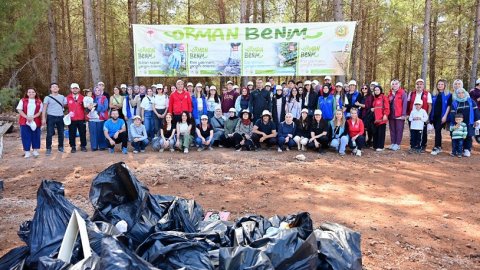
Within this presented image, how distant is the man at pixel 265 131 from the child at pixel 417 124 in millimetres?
3197

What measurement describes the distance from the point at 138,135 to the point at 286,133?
353 centimetres

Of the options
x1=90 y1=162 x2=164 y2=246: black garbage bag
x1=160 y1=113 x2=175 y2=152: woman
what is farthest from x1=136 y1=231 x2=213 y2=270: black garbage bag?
x1=160 y1=113 x2=175 y2=152: woman

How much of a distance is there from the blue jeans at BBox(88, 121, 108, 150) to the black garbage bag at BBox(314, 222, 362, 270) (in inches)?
290

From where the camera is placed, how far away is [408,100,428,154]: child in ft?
28.8

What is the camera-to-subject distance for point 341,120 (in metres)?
8.96

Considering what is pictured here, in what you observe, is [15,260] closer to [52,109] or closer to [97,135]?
[52,109]

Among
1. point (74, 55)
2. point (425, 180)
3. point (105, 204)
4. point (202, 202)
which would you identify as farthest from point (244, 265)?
point (74, 55)

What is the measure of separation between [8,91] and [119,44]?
636 inches

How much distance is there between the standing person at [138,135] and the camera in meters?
9.02

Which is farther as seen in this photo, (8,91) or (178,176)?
(8,91)

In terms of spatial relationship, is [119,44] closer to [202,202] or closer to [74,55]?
[74,55]

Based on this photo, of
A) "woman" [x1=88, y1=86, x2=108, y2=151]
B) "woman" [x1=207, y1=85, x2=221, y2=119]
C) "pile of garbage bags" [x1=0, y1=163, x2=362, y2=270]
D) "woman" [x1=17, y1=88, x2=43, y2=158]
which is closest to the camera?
"pile of garbage bags" [x1=0, y1=163, x2=362, y2=270]

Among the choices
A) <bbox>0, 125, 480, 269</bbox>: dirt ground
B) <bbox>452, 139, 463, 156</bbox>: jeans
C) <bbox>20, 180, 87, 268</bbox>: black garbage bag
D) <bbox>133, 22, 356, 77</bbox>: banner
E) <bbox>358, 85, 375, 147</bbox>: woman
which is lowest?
<bbox>0, 125, 480, 269</bbox>: dirt ground

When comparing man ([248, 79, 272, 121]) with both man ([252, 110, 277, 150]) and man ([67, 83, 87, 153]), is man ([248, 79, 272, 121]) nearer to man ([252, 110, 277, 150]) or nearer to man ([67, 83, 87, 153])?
man ([252, 110, 277, 150])
